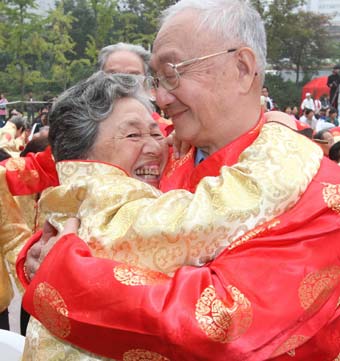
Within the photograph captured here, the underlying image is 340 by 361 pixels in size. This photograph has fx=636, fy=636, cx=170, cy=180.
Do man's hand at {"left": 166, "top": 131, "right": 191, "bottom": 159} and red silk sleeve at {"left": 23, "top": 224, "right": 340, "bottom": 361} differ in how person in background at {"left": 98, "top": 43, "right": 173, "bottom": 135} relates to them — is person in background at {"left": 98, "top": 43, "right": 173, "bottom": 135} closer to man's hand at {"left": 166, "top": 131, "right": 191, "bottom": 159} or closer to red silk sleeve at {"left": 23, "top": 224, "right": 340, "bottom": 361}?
man's hand at {"left": 166, "top": 131, "right": 191, "bottom": 159}

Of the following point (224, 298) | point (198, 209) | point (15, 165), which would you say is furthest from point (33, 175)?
point (224, 298)

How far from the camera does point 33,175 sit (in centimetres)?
360

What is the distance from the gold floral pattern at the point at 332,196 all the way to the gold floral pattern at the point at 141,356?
1.85 feet

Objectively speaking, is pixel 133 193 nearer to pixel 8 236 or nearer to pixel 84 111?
pixel 84 111

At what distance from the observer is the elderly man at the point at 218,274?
148cm

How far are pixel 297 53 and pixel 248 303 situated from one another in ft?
115

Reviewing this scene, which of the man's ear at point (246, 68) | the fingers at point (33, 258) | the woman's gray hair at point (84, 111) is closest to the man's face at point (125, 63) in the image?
the woman's gray hair at point (84, 111)

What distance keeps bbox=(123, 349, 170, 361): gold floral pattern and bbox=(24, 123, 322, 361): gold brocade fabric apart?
175 millimetres

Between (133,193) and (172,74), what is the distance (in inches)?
13.9

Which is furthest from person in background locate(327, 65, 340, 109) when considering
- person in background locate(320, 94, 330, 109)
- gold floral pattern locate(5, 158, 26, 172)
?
gold floral pattern locate(5, 158, 26, 172)

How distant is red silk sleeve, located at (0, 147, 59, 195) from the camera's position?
141 inches

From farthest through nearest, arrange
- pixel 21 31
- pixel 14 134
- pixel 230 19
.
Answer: pixel 21 31
pixel 14 134
pixel 230 19

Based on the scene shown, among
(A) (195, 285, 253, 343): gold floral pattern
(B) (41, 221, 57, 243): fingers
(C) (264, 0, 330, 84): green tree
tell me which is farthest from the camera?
(C) (264, 0, 330, 84): green tree

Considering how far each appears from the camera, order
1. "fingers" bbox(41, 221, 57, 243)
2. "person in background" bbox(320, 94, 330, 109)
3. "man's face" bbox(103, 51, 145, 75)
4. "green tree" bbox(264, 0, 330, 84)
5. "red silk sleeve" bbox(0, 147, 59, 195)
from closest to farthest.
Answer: "fingers" bbox(41, 221, 57, 243)
"red silk sleeve" bbox(0, 147, 59, 195)
"man's face" bbox(103, 51, 145, 75)
"person in background" bbox(320, 94, 330, 109)
"green tree" bbox(264, 0, 330, 84)
